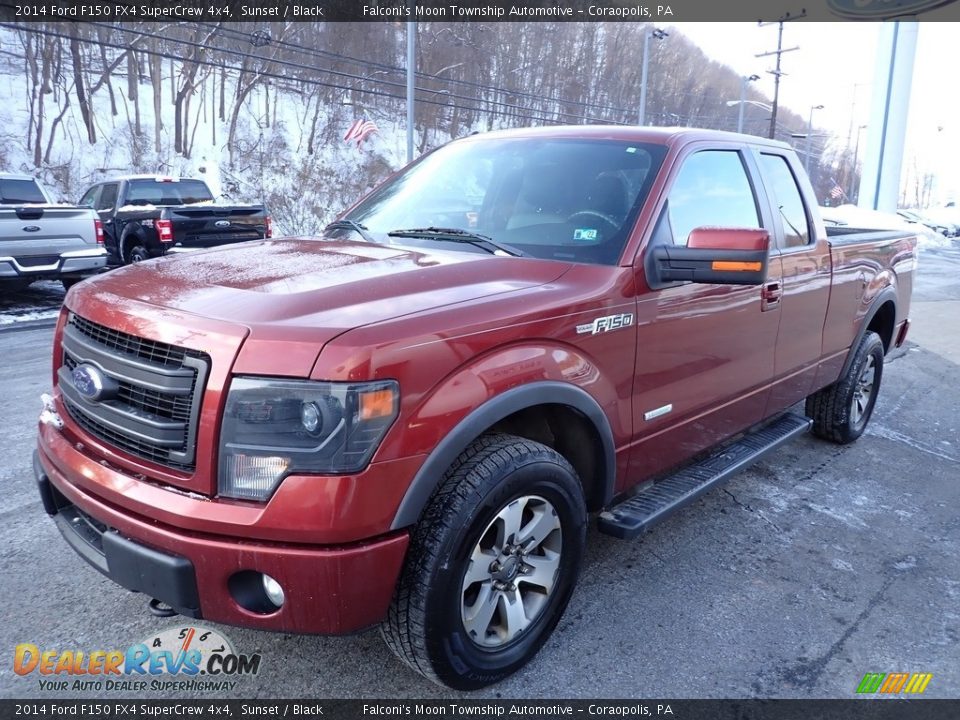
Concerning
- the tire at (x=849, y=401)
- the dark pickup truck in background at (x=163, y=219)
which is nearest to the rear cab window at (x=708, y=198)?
the tire at (x=849, y=401)

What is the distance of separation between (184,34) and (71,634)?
120ft

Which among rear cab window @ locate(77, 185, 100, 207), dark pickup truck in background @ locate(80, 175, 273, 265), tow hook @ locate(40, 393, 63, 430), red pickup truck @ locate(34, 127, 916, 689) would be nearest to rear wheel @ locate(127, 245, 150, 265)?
dark pickup truck in background @ locate(80, 175, 273, 265)

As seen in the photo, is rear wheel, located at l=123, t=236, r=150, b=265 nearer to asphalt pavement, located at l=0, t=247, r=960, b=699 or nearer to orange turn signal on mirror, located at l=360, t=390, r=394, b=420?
asphalt pavement, located at l=0, t=247, r=960, b=699

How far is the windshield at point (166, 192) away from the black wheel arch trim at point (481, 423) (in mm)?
12650

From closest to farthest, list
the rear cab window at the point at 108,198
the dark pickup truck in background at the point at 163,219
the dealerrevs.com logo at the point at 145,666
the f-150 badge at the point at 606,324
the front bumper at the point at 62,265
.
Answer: the dealerrevs.com logo at the point at 145,666, the f-150 badge at the point at 606,324, the front bumper at the point at 62,265, the dark pickup truck in background at the point at 163,219, the rear cab window at the point at 108,198

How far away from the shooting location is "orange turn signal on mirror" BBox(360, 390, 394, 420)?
1.96 meters

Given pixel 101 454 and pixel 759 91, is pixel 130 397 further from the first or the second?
pixel 759 91

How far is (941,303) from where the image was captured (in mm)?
13141

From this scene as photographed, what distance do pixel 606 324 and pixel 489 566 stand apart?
971 millimetres

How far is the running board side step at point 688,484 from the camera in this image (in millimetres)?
2874

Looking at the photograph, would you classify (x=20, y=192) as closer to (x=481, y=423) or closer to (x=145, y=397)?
(x=145, y=397)

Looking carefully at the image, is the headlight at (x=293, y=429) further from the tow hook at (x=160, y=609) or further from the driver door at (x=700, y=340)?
the driver door at (x=700, y=340)

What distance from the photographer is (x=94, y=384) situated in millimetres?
2250

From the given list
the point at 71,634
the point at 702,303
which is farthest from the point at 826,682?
the point at 71,634
